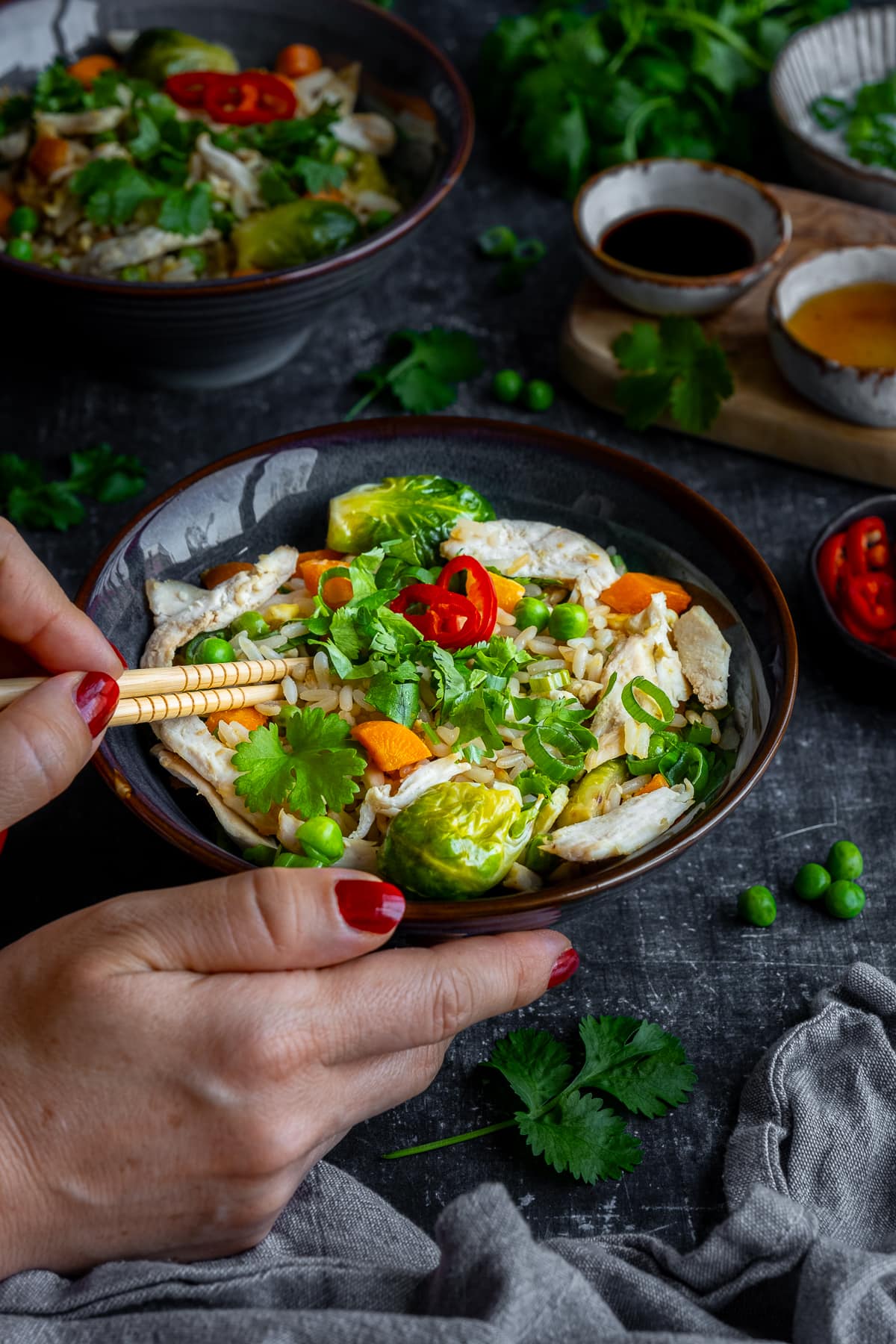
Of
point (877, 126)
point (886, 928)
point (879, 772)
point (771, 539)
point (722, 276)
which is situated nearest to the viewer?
point (886, 928)

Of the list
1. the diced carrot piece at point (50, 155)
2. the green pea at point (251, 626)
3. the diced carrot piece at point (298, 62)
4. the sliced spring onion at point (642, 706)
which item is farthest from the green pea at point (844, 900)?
the diced carrot piece at point (298, 62)

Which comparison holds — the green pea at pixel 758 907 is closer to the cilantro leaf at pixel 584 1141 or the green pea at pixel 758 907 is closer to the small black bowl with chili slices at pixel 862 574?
the cilantro leaf at pixel 584 1141

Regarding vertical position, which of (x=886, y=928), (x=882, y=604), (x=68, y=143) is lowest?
(x=886, y=928)

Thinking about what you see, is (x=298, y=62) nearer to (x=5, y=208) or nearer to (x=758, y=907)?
(x=5, y=208)

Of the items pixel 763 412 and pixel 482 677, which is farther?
pixel 763 412

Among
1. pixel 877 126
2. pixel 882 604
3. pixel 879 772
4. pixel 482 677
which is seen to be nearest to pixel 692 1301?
pixel 482 677

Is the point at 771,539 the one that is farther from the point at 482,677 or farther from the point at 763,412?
the point at 482,677

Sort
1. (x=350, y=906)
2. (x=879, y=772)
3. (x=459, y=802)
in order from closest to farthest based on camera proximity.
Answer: (x=350, y=906) → (x=459, y=802) → (x=879, y=772)
